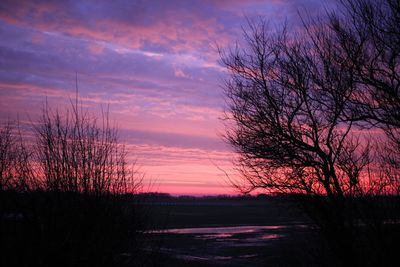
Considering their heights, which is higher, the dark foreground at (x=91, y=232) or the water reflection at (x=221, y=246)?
the dark foreground at (x=91, y=232)

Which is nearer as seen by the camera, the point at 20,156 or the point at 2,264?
the point at 2,264

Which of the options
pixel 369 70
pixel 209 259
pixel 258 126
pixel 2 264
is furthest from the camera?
pixel 209 259

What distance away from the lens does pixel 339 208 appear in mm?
10922

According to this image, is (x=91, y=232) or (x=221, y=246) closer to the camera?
(x=91, y=232)

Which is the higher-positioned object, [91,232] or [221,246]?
[91,232]

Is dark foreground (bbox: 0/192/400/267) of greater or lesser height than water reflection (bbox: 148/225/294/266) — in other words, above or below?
above

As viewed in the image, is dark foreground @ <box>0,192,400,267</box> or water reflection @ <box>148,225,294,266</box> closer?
dark foreground @ <box>0,192,400,267</box>

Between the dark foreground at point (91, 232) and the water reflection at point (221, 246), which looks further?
the water reflection at point (221, 246)

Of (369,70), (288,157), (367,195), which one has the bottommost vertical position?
(367,195)

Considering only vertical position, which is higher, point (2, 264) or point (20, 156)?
point (20, 156)

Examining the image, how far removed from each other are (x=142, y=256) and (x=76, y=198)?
267cm

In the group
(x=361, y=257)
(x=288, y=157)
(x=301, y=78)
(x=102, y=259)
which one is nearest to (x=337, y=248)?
(x=361, y=257)

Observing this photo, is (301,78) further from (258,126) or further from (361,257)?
(361,257)

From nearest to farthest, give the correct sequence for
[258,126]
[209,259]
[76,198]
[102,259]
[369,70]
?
[102,259] < [76,198] < [369,70] < [258,126] < [209,259]
